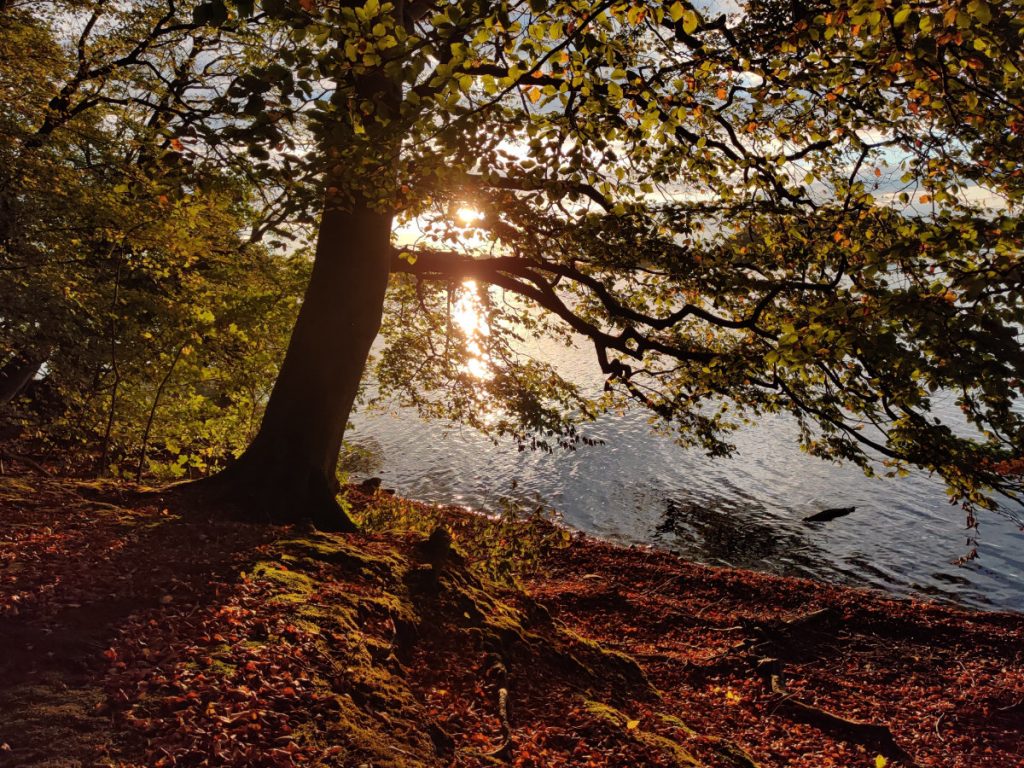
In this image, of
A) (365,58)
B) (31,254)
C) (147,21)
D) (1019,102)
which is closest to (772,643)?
(1019,102)

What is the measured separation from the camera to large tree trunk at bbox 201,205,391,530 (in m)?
8.03

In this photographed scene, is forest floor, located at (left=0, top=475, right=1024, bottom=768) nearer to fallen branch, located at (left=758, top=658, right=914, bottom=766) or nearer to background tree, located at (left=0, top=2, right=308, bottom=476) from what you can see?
fallen branch, located at (left=758, top=658, right=914, bottom=766)

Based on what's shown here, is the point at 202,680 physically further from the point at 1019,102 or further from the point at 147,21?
the point at 147,21

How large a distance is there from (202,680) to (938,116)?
363 inches

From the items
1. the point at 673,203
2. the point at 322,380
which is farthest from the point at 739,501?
the point at 322,380

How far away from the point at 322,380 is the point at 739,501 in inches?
777

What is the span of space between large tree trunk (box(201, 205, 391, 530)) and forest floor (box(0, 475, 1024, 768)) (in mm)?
754

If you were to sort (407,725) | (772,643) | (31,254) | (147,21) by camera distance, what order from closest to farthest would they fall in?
(407,725), (31,254), (772,643), (147,21)

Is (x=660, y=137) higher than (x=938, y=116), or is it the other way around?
(x=938, y=116)

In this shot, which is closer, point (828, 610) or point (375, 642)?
point (375, 642)

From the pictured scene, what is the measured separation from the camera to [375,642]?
555 cm

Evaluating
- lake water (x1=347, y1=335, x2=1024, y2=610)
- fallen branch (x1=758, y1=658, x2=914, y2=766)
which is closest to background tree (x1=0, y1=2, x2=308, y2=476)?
fallen branch (x1=758, y1=658, x2=914, y2=766)

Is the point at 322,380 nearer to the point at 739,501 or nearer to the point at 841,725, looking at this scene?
the point at 841,725

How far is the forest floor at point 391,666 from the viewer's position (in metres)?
3.84
